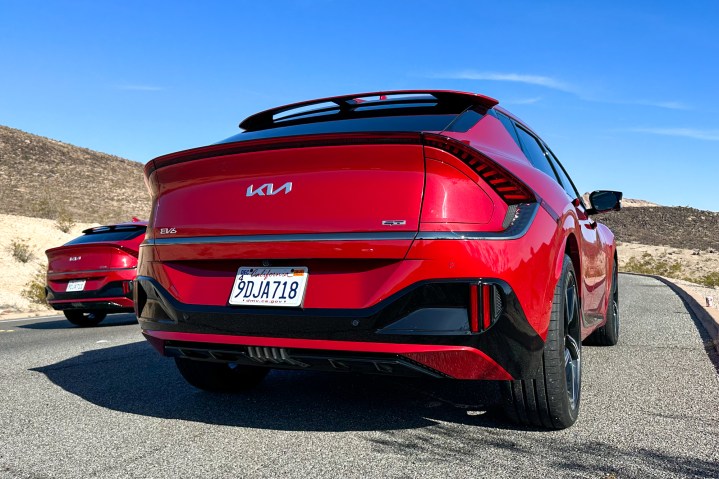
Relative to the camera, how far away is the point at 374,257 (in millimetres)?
2982

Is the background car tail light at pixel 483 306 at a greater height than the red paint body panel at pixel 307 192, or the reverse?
the red paint body panel at pixel 307 192

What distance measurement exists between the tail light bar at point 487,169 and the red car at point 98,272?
6733mm

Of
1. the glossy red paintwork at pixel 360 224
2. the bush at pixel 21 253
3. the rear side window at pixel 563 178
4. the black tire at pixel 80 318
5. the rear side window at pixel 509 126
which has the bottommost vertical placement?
the bush at pixel 21 253

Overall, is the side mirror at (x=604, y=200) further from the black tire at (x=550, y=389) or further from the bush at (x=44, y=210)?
the bush at (x=44, y=210)

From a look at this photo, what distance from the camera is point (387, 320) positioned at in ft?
9.77

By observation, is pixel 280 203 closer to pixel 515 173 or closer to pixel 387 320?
pixel 387 320

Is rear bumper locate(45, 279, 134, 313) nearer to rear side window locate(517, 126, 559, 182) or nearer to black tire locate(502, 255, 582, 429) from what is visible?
rear side window locate(517, 126, 559, 182)

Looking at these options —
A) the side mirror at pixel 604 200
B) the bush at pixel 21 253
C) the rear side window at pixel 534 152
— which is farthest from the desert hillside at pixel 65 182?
the rear side window at pixel 534 152

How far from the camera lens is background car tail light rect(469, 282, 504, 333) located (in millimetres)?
2920

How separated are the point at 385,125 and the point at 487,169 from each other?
2.27ft

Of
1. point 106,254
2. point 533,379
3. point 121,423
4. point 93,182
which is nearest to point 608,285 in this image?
point 533,379

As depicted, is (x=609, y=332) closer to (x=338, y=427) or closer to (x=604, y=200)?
(x=604, y=200)

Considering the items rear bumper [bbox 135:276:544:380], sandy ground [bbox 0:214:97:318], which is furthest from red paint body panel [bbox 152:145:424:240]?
sandy ground [bbox 0:214:97:318]

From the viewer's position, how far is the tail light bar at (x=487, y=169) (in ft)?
9.98
